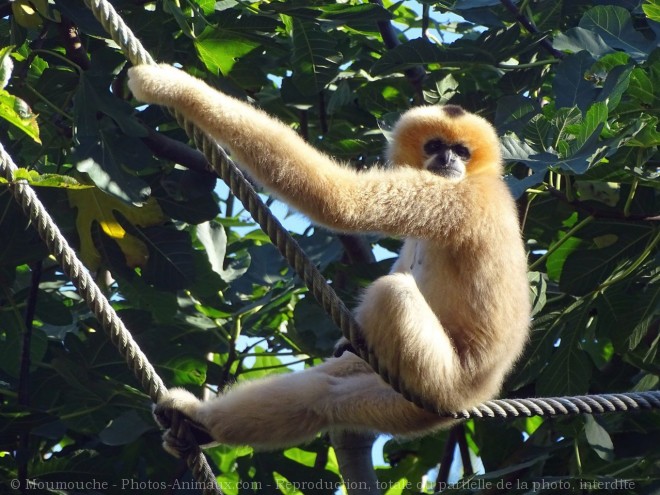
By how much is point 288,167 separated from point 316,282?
2.05ft

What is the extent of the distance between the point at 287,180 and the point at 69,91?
1851mm

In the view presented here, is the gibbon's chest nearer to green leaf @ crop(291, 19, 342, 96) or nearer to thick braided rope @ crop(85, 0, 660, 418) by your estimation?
thick braided rope @ crop(85, 0, 660, 418)

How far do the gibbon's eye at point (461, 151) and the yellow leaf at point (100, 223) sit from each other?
5.95 feet

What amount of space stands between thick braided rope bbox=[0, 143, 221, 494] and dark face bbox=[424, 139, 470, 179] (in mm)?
2114

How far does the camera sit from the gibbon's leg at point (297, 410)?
4.70 meters

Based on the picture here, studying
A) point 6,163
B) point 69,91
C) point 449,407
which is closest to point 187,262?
point 69,91

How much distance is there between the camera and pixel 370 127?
641 centimetres

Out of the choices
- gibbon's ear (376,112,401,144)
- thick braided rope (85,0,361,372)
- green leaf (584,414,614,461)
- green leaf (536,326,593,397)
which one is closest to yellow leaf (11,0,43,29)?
thick braided rope (85,0,361,372)

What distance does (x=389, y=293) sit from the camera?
439 cm

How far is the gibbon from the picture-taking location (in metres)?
4.38

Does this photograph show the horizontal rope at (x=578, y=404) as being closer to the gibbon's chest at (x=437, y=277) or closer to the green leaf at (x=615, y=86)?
the gibbon's chest at (x=437, y=277)

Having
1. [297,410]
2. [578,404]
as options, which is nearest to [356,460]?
[297,410]

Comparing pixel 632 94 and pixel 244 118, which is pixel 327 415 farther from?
pixel 632 94

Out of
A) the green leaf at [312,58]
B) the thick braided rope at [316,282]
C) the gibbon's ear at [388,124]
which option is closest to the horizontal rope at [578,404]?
the thick braided rope at [316,282]
